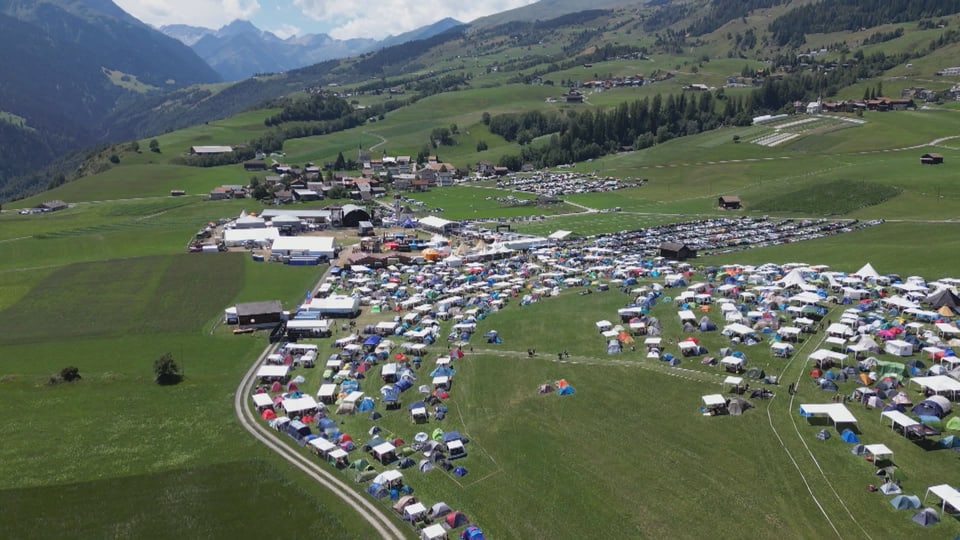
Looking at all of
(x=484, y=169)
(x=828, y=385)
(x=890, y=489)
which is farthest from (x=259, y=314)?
(x=484, y=169)

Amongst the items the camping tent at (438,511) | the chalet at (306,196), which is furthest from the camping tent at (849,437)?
the chalet at (306,196)

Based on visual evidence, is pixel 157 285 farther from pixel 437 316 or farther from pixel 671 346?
pixel 671 346

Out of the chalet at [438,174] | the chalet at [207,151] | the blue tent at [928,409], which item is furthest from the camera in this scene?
the chalet at [207,151]

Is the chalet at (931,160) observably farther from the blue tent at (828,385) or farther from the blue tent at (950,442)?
the blue tent at (950,442)

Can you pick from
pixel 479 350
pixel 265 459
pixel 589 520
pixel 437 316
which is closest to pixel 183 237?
pixel 437 316

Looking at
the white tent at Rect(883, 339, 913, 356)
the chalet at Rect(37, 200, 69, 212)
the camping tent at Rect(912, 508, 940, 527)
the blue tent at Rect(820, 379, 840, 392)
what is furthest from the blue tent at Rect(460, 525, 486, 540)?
the chalet at Rect(37, 200, 69, 212)

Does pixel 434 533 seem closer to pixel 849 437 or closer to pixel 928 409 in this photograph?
pixel 849 437

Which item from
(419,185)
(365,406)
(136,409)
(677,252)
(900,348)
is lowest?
(419,185)
